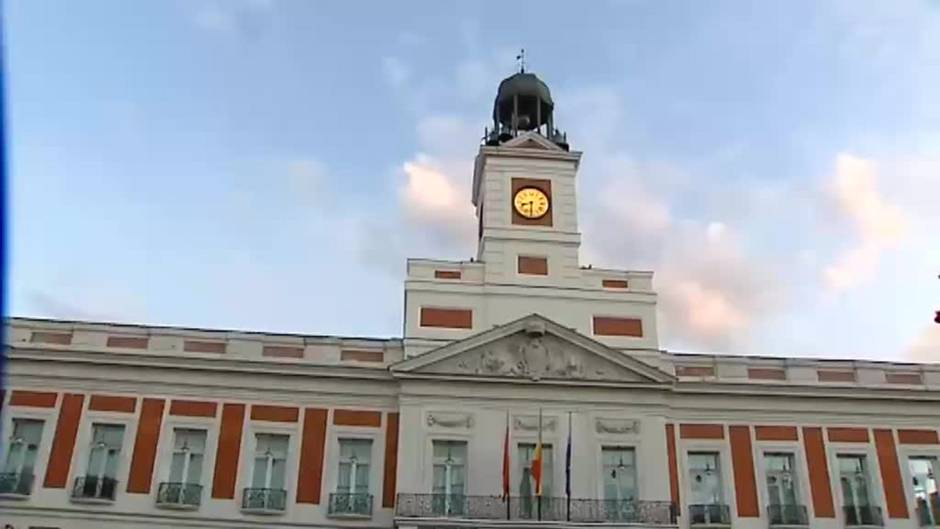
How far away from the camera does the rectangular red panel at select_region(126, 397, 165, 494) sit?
24922mm

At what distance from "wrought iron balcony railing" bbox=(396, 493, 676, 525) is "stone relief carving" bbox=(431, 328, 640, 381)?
342 cm

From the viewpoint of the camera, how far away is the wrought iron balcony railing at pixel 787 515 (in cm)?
2572

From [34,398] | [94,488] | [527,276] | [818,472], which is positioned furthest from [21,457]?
[818,472]

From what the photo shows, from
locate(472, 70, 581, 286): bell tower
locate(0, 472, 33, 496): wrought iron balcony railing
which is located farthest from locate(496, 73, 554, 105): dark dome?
locate(0, 472, 33, 496): wrought iron balcony railing

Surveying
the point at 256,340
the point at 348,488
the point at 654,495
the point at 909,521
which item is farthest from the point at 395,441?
the point at 909,521

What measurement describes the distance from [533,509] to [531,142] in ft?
39.7

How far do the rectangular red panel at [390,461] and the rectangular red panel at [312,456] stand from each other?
169 centimetres

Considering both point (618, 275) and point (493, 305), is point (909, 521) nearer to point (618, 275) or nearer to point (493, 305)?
point (618, 275)

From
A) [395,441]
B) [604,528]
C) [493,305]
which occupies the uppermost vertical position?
[493,305]

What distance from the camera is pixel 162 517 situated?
80.4ft

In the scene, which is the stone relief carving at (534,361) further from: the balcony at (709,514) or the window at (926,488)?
the window at (926,488)

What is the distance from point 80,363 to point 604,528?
1462 centimetres

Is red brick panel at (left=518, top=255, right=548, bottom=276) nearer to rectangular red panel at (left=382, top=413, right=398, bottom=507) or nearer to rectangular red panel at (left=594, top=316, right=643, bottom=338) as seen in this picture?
rectangular red panel at (left=594, top=316, right=643, bottom=338)

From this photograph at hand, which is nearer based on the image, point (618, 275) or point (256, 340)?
point (256, 340)
